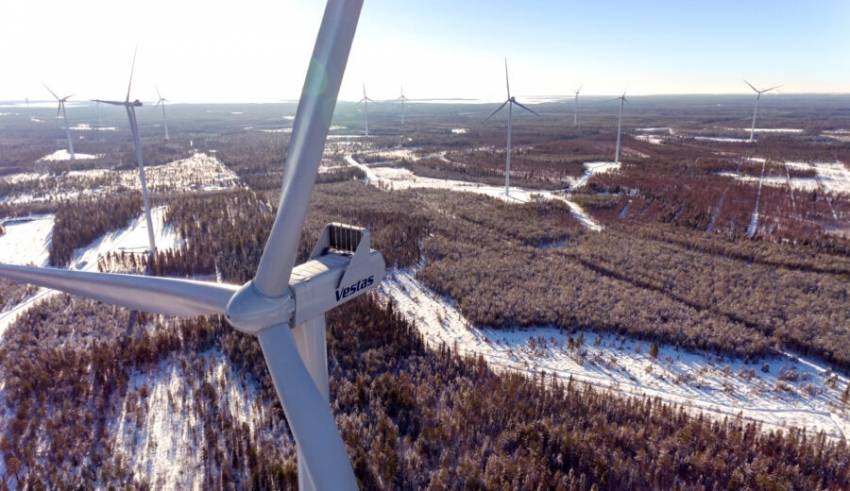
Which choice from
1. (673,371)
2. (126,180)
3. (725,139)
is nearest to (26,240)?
(126,180)

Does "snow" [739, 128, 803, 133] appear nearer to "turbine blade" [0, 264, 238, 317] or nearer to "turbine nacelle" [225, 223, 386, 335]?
"turbine nacelle" [225, 223, 386, 335]

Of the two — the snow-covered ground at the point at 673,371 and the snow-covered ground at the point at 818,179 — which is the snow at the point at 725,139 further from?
the snow-covered ground at the point at 673,371

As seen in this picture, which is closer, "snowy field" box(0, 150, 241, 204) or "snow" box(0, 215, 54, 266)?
"snow" box(0, 215, 54, 266)

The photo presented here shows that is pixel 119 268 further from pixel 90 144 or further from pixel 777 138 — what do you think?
pixel 777 138

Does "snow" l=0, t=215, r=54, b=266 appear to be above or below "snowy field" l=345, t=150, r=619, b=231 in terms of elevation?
below

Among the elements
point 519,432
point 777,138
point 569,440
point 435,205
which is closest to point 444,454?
point 519,432

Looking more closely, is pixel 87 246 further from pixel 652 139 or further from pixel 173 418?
pixel 652 139

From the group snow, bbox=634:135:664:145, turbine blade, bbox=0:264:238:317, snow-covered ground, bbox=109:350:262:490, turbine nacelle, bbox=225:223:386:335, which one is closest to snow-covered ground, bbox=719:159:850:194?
→ snow, bbox=634:135:664:145
